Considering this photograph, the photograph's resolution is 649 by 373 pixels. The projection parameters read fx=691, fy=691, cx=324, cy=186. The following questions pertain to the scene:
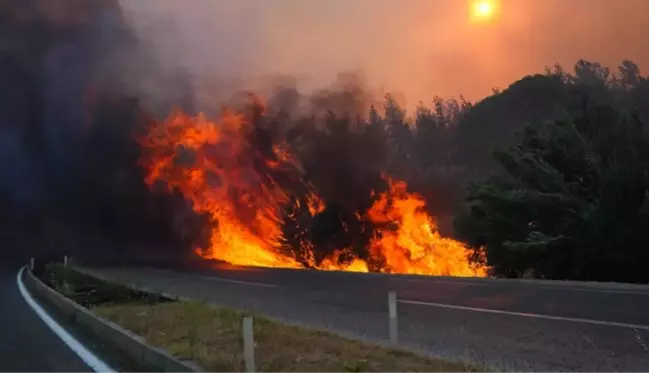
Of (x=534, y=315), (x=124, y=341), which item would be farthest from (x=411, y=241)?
(x=124, y=341)

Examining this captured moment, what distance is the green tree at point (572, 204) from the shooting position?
1859cm

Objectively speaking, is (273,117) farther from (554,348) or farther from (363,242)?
(554,348)

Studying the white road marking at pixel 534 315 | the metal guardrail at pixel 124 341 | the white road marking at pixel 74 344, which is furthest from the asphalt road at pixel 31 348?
the white road marking at pixel 534 315

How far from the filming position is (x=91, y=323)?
38.7ft

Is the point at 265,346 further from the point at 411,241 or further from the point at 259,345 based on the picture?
the point at 411,241

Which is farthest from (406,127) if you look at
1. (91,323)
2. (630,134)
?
(91,323)

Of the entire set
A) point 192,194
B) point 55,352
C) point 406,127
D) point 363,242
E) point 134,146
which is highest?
point 406,127

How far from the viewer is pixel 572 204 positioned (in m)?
19.7

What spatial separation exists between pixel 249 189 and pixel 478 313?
2057 centimetres

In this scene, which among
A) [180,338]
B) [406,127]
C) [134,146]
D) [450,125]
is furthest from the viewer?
[450,125]

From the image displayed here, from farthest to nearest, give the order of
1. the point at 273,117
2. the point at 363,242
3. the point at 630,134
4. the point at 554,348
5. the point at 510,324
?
the point at 273,117 < the point at 363,242 < the point at 630,134 < the point at 510,324 < the point at 554,348

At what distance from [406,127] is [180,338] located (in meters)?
38.1

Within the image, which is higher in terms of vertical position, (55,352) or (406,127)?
(406,127)

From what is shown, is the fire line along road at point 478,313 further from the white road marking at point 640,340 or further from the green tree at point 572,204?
the green tree at point 572,204
